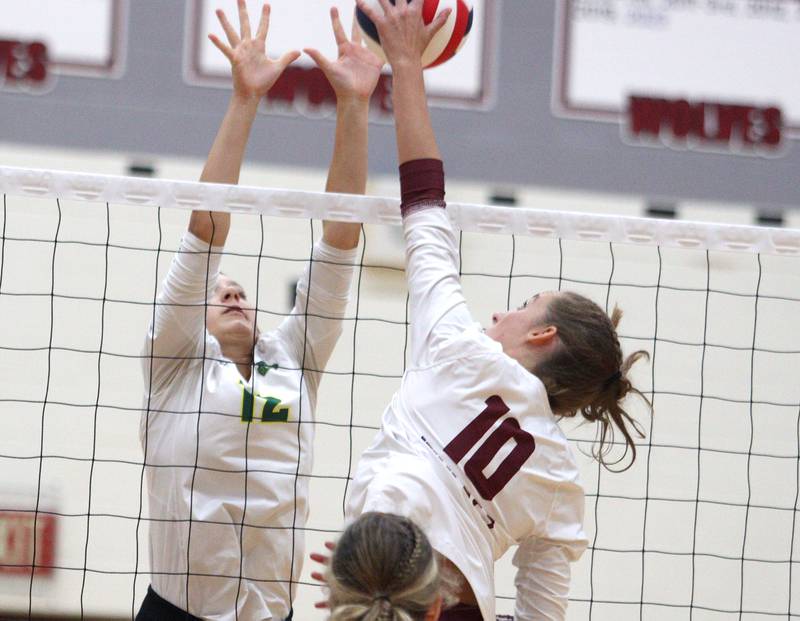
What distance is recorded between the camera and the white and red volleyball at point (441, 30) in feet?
8.96

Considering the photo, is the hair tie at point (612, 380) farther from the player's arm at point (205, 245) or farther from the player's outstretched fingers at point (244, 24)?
the player's outstretched fingers at point (244, 24)

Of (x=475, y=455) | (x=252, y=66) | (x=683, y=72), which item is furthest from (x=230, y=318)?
(x=683, y=72)

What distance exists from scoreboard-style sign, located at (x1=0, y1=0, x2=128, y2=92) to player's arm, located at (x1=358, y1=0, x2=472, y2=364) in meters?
3.12

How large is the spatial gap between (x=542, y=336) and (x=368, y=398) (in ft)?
9.90

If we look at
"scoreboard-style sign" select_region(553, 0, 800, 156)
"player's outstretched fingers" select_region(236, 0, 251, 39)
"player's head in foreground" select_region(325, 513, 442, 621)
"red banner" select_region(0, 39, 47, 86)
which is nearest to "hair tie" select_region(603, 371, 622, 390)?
"player's head in foreground" select_region(325, 513, 442, 621)

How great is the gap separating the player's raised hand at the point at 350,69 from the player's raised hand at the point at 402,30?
0.23 meters

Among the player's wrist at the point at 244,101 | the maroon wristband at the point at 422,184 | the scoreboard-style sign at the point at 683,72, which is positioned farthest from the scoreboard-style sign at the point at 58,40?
the maroon wristband at the point at 422,184

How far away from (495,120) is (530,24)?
1.66 ft

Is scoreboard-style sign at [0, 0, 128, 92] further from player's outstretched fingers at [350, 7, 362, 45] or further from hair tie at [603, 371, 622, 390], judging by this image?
hair tie at [603, 371, 622, 390]

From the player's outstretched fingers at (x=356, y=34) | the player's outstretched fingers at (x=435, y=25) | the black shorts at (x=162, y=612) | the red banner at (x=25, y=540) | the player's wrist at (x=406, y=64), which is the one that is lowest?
the red banner at (x=25, y=540)

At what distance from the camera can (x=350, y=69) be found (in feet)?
9.01

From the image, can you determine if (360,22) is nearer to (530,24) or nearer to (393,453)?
(393,453)

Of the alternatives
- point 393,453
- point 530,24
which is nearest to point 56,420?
point 530,24

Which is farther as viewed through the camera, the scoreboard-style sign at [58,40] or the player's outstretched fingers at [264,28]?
the scoreboard-style sign at [58,40]
